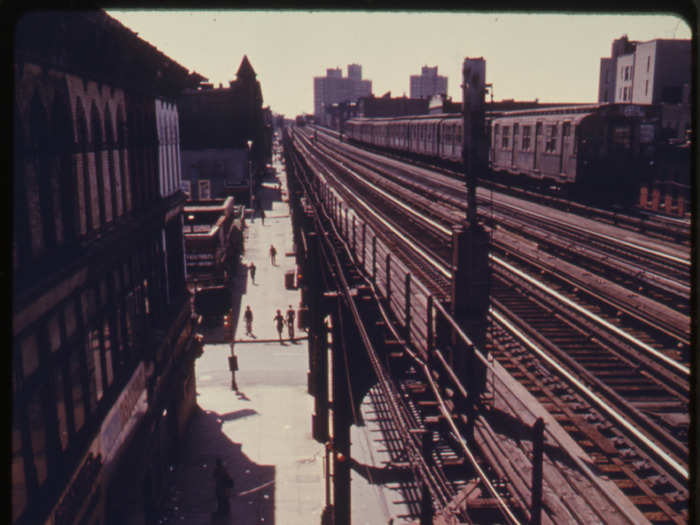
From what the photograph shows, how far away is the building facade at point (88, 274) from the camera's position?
714 centimetres

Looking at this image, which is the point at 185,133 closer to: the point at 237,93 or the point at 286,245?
the point at 237,93

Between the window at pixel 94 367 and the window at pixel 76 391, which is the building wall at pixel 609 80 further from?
the window at pixel 76 391

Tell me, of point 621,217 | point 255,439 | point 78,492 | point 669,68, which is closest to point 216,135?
point 669,68

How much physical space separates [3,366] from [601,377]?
682cm

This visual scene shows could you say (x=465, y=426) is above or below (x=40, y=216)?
below

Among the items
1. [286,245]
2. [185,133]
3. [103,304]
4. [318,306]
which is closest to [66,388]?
[103,304]

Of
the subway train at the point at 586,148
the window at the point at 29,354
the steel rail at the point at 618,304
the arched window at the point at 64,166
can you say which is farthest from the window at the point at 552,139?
the window at the point at 29,354

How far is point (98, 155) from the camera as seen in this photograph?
1047 cm

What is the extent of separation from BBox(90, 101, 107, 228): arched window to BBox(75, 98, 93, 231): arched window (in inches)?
20.3

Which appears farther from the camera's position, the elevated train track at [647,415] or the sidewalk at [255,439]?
the sidewalk at [255,439]

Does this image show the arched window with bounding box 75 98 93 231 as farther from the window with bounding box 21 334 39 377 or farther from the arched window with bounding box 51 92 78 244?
the window with bounding box 21 334 39 377

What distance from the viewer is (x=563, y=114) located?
82.7 feet

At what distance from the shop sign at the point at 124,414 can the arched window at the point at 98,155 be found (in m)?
3.51

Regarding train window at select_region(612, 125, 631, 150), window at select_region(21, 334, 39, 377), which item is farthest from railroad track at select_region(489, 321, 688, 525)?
train window at select_region(612, 125, 631, 150)
